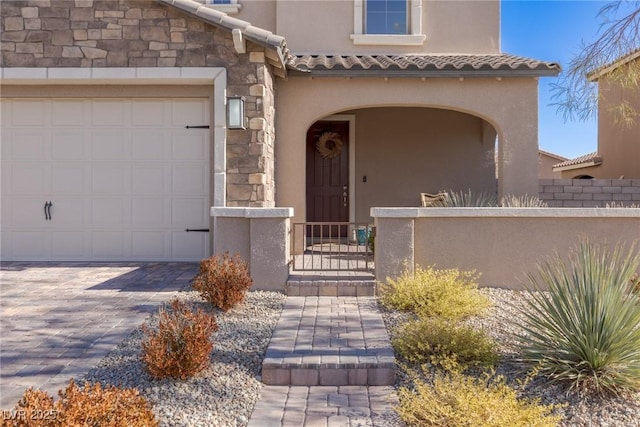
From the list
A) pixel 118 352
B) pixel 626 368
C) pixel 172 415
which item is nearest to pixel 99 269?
pixel 118 352

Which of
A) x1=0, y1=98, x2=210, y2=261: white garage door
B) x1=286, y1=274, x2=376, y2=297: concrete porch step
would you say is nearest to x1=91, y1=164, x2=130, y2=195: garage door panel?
x1=0, y1=98, x2=210, y2=261: white garage door

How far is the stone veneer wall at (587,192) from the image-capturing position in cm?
976

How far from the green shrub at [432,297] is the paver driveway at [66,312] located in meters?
2.92

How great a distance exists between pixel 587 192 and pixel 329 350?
24.6 feet

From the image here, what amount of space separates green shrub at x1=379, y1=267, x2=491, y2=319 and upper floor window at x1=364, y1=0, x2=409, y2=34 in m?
6.51

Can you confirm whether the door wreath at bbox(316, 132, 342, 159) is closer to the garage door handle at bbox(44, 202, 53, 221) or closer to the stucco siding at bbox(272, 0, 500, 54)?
the stucco siding at bbox(272, 0, 500, 54)

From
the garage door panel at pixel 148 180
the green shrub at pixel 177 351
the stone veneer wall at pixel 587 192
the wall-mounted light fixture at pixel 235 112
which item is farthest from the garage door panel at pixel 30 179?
the stone veneer wall at pixel 587 192

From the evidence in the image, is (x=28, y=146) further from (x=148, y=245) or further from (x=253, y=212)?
(x=253, y=212)

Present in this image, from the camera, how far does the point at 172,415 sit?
3.57 meters

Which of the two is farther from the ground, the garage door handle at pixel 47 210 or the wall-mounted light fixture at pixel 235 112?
the wall-mounted light fixture at pixel 235 112

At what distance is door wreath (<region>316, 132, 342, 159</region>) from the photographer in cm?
1171

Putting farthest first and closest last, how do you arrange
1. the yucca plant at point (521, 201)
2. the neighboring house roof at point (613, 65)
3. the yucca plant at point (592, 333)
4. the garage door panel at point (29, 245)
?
the garage door panel at point (29, 245)
the yucca plant at point (521, 201)
the neighboring house roof at point (613, 65)
the yucca plant at point (592, 333)

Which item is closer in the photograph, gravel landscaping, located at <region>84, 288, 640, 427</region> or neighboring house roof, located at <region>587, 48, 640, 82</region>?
gravel landscaping, located at <region>84, 288, 640, 427</region>

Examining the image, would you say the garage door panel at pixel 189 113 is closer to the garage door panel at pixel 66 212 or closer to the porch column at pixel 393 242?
the garage door panel at pixel 66 212
